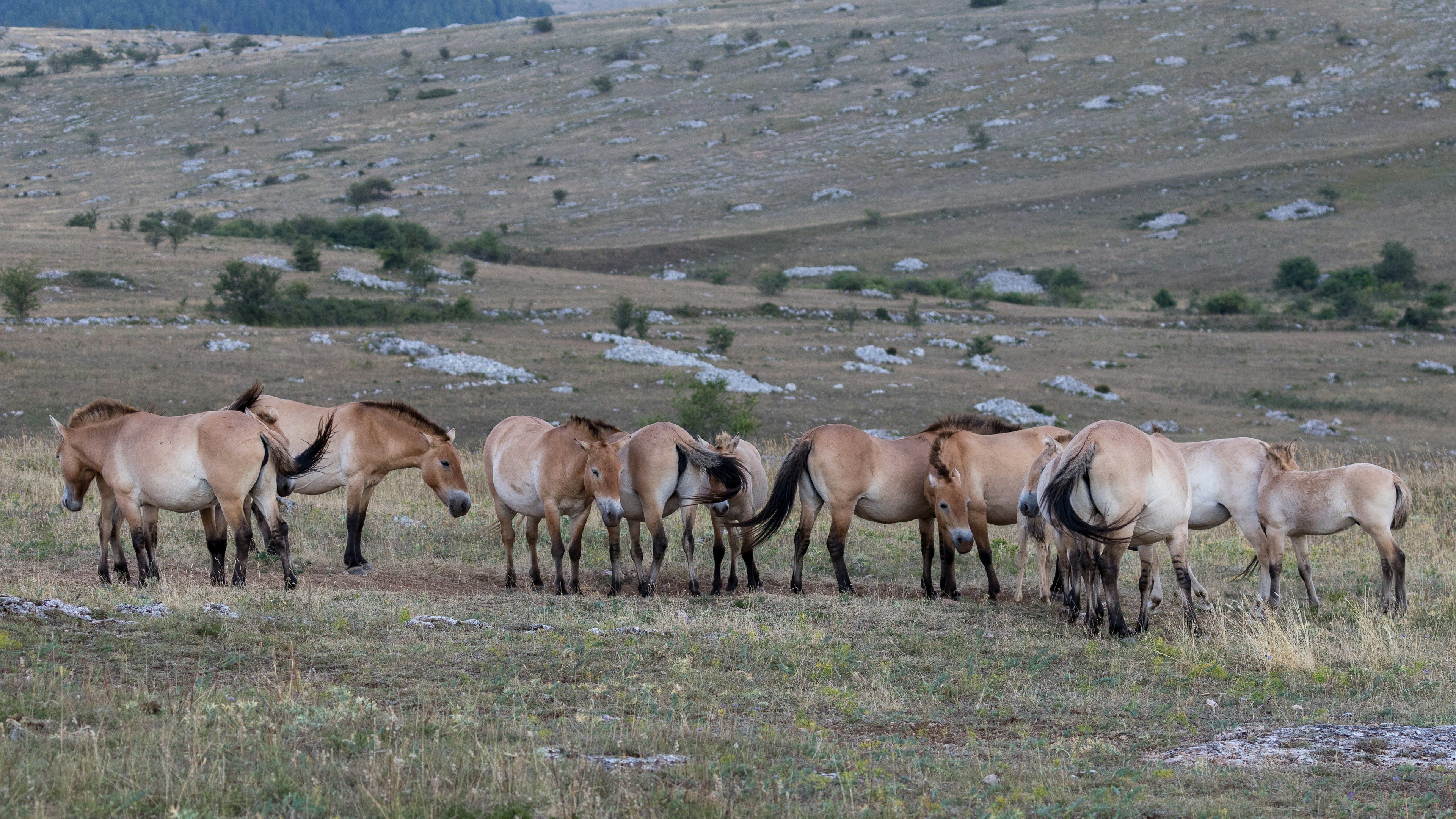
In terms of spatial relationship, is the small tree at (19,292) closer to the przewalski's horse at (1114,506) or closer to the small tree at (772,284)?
the small tree at (772,284)

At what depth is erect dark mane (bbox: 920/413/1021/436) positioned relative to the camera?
12844 millimetres

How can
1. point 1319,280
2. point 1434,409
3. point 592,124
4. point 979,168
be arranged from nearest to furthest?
point 1434,409 → point 1319,280 → point 979,168 → point 592,124

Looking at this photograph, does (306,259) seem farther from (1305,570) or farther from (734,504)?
(1305,570)

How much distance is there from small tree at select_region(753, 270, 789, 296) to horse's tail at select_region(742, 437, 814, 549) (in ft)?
125

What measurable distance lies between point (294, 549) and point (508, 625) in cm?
527

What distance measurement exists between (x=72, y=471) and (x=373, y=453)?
9.94 ft

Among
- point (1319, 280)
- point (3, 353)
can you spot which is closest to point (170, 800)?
point (3, 353)

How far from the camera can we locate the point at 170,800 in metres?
4.65

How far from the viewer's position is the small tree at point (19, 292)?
32125mm

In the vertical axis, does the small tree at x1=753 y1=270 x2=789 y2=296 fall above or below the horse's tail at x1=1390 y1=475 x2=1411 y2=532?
above

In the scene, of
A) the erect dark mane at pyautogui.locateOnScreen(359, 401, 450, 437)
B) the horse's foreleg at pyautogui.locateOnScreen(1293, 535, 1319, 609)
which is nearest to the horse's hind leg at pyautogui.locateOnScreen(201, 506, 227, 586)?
the erect dark mane at pyautogui.locateOnScreen(359, 401, 450, 437)

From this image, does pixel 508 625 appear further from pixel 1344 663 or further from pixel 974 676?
pixel 1344 663

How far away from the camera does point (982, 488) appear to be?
12.3m

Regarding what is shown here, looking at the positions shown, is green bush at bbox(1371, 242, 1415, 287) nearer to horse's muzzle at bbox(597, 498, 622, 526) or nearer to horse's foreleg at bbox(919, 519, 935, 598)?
horse's foreleg at bbox(919, 519, 935, 598)
